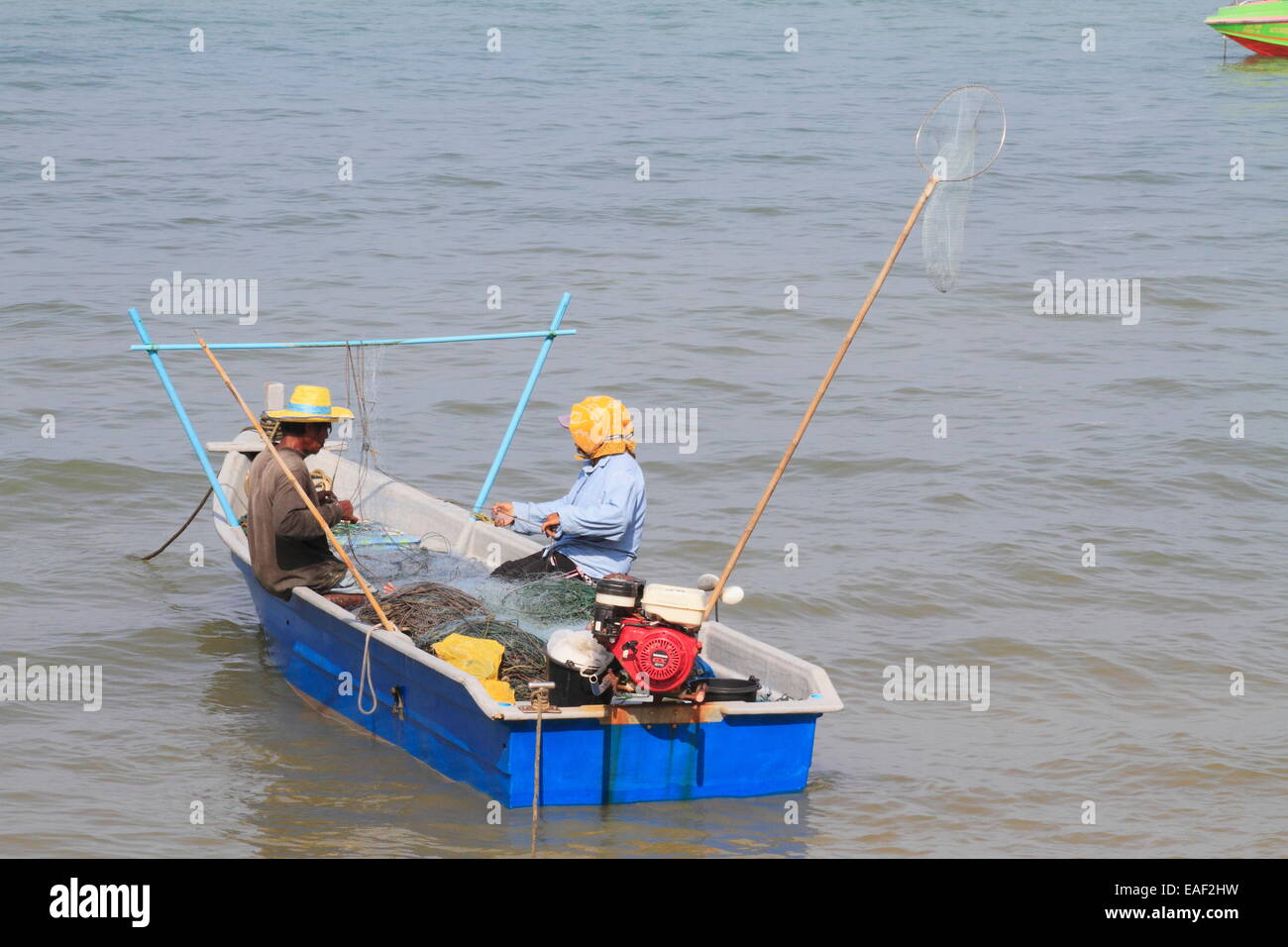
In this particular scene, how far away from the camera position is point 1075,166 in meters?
21.5

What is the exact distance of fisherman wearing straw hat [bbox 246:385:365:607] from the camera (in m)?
7.02

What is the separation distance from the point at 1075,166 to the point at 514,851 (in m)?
17.7

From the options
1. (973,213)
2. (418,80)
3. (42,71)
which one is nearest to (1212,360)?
(973,213)

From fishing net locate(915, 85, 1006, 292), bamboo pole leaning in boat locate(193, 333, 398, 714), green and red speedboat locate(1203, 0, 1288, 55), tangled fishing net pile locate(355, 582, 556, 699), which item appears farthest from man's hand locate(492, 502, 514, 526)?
green and red speedboat locate(1203, 0, 1288, 55)

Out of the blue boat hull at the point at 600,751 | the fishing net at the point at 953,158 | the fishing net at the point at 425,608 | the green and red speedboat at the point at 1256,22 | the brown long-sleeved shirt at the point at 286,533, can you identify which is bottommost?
the blue boat hull at the point at 600,751

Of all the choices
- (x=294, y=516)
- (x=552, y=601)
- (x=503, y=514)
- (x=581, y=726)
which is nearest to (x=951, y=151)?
(x=581, y=726)

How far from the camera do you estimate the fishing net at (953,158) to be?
18.3ft

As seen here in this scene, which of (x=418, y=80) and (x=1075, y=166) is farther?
(x=418, y=80)

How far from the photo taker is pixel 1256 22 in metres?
27.9

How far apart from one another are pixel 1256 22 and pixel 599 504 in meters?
24.8

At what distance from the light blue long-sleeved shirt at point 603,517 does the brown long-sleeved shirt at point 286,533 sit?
2.88ft

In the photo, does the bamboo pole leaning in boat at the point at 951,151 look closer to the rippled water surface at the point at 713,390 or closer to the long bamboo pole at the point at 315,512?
the rippled water surface at the point at 713,390

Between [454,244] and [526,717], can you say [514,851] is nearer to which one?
[526,717]

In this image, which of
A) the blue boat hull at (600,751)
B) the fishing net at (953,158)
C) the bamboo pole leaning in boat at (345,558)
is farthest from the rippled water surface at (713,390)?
the fishing net at (953,158)
